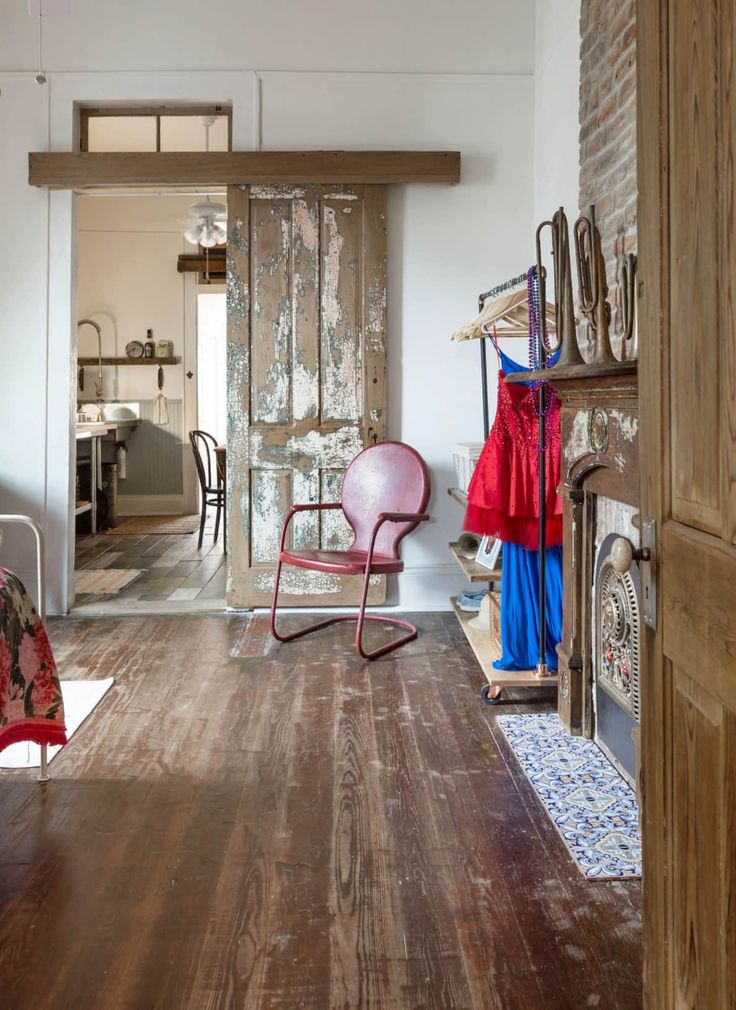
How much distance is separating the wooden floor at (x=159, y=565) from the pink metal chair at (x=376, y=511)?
884 millimetres

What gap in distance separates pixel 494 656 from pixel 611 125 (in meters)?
2.09

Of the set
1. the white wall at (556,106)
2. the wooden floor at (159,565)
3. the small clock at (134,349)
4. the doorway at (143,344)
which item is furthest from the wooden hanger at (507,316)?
the small clock at (134,349)

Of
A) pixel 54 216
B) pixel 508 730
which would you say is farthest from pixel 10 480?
pixel 508 730

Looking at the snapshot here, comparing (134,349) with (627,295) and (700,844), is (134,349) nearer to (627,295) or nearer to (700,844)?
(627,295)

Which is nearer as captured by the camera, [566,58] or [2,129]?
[566,58]

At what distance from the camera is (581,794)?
2.66 meters

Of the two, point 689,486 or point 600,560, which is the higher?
point 689,486

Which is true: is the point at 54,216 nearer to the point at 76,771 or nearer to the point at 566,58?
the point at 566,58

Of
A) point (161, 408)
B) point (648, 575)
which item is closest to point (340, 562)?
point (648, 575)

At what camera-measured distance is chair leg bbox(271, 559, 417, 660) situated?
4180 mm

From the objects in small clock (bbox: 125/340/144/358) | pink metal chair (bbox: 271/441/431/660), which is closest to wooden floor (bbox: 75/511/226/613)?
pink metal chair (bbox: 271/441/431/660)

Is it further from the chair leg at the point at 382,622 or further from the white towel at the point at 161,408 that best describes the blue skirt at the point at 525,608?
the white towel at the point at 161,408

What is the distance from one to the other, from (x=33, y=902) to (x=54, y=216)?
12.8 feet

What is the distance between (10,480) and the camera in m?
5.05
